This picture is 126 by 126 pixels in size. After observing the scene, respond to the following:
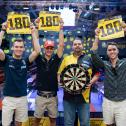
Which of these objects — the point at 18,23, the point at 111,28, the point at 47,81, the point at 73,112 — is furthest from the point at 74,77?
the point at 18,23

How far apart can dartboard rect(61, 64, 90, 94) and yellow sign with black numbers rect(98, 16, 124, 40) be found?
0.65 metres

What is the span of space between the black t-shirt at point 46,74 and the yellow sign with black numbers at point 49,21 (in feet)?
1.97

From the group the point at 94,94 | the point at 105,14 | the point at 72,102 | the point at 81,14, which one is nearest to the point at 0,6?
the point at 81,14

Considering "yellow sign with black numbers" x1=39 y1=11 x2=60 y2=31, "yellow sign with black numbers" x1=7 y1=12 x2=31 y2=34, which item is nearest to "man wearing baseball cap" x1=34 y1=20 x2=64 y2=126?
"yellow sign with black numbers" x1=39 y1=11 x2=60 y2=31

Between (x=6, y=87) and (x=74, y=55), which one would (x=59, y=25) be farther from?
(x=6, y=87)

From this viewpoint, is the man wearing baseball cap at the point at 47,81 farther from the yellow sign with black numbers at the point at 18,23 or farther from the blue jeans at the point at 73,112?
the yellow sign with black numbers at the point at 18,23

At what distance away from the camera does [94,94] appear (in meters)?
10.2

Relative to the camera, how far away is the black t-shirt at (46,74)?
503cm

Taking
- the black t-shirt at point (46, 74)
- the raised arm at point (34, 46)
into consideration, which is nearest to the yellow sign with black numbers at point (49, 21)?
the raised arm at point (34, 46)

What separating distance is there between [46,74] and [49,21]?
37.0 inches

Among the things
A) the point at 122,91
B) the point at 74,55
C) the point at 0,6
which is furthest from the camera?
the point at 0,6

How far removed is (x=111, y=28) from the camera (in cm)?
518

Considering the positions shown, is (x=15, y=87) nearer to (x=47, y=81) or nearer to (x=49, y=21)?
(x=47, y=81)

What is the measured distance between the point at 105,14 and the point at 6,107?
985cm
